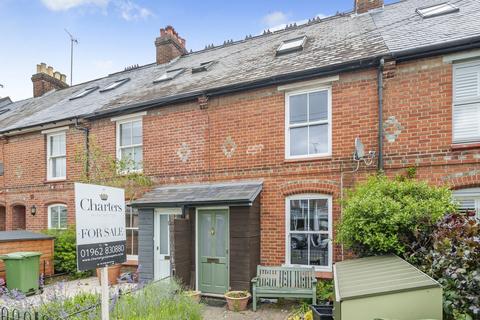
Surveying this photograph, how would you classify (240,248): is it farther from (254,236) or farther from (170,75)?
(170,75)

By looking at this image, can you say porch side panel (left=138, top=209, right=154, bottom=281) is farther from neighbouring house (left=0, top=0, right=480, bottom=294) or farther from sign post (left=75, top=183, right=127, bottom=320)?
sign post (left=75, top=183, right=127, bottom=320)

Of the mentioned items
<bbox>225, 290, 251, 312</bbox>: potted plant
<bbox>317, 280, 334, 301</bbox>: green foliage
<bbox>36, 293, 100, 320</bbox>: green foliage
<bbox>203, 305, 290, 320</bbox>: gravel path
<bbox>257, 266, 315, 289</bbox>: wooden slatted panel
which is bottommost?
<bbox>203, 305, 290, 320</bbox>: gravel path

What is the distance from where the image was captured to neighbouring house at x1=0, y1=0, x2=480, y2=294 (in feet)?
23.9

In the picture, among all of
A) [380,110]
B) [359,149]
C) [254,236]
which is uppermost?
[380,110]

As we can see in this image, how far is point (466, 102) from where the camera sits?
7.14m

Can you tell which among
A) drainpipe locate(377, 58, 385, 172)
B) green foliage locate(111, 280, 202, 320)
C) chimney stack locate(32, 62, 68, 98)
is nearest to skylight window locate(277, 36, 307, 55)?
drainpipe locate(377, 58, 385, 172)

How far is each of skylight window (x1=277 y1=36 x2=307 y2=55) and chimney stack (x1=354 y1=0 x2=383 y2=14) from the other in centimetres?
304

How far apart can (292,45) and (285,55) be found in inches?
30.6

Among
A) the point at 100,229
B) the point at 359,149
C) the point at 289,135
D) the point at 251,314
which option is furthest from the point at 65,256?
the point at 359,149

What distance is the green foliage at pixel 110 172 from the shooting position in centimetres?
1062

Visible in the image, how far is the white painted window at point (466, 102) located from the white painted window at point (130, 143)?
885 centimetres

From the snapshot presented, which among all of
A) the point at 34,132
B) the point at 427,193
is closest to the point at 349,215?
the point at 427,193

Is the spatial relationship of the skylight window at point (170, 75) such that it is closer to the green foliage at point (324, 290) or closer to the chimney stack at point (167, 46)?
the chimney stack at point (167, 46)

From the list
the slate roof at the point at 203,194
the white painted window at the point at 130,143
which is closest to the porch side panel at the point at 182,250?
the slate roof at the point at 203,194
